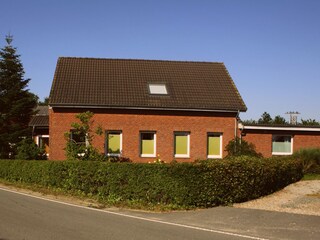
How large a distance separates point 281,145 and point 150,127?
804 cm

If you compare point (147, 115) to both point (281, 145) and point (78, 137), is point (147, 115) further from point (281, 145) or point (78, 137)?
point (281, 145)

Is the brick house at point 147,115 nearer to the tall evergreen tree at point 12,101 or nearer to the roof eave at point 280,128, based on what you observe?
the roof eave at point 280,128

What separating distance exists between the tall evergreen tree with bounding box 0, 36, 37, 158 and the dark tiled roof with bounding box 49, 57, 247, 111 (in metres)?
6.14

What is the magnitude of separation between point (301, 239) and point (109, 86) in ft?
65.2

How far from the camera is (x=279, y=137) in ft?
87.2

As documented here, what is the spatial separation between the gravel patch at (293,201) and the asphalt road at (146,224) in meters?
0.93

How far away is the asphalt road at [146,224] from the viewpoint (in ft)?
31.4

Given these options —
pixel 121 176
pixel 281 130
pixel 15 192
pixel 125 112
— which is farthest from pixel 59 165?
pixel 281 130

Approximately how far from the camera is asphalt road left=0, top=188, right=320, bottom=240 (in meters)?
9.58

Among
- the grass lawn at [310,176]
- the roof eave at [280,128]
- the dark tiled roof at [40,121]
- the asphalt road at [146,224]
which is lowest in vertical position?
the asphalt road at [146,224]

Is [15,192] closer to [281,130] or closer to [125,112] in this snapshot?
[125,112]

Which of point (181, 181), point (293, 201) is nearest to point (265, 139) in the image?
point (293, 201)

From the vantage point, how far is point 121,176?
602 inches

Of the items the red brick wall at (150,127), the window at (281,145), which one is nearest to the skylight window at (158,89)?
the red brick wall at (150,127)
